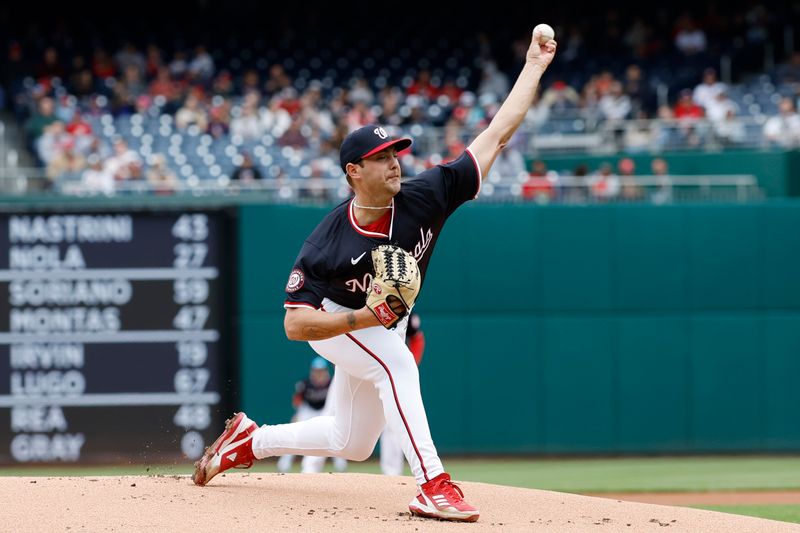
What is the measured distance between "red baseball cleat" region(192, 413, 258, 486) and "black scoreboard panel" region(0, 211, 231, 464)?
5.08 m

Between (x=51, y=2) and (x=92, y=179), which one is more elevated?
(x=51, y=2)

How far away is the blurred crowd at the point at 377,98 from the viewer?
14.0m

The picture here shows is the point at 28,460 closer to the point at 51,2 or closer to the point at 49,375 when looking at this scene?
the point at 49,375

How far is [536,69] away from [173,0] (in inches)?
691

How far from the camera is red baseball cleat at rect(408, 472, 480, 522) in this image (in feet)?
16.0

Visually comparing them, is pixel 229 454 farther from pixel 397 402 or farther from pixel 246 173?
pixel 246 173

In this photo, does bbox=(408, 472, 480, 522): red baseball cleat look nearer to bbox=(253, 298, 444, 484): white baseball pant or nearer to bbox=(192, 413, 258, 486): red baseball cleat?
bbox=(253, 298, 444, 484): white baseball pant

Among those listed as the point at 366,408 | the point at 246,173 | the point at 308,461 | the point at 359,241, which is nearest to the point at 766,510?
the point at 308,461

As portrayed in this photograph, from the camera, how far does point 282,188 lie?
1223 cm

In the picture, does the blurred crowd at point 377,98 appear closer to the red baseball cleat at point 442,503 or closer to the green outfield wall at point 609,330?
the green outfield wall at point 609,330

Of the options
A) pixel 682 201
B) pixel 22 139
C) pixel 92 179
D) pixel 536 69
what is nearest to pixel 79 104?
pixel 22 139

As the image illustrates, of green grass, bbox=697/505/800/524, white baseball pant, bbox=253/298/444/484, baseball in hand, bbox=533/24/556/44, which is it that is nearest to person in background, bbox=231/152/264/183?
green grass, bbox=697/505/800/524

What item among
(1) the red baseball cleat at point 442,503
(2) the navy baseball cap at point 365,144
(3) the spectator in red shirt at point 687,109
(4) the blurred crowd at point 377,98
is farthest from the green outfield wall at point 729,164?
(1) the red baseball cleat at point 442,503

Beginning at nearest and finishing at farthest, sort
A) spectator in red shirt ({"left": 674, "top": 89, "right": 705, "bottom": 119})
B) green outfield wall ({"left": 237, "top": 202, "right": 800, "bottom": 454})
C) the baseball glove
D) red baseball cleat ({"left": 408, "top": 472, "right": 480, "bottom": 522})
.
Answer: the baseball glove < red baseball cleat ({"left": 408, "top": 472, "right": 480, "bottom": 522}) < green outfield wall ({"left": 237, "top": 202, "right": 800, "bottom": 454}) < spectator in red shirt ({"left": 674, "top": 89, "right": 705, "bottom": 119})
